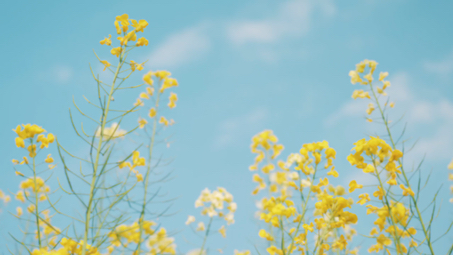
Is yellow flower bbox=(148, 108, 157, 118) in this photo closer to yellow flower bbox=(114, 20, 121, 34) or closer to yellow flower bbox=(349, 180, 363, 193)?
yellow flower bbox=(114, 20, 121, 34)

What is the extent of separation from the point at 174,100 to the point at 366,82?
2391 mm

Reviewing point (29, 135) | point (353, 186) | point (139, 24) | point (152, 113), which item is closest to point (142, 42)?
point (139, 24)

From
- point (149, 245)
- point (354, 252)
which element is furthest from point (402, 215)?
point (149, 245)

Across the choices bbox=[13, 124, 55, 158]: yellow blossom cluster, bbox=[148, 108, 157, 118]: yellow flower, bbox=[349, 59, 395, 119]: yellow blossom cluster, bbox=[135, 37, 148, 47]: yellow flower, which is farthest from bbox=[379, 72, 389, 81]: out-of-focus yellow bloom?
bbox=[13, 124, 55, 158]: yellow blossom cluster

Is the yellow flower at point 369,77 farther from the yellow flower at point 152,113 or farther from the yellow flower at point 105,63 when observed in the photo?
the yellow flower at point 105,63

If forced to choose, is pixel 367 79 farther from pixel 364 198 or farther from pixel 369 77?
pixel 364 198

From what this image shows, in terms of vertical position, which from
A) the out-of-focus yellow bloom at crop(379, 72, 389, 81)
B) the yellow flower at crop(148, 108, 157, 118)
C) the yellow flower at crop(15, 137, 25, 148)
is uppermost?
the out-of-focus yellow bloom at crop(379, 72, 389, 81)

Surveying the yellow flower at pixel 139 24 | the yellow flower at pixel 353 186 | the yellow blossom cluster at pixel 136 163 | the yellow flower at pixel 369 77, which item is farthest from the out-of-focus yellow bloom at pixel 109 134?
the yellow flower at pixel 369 77

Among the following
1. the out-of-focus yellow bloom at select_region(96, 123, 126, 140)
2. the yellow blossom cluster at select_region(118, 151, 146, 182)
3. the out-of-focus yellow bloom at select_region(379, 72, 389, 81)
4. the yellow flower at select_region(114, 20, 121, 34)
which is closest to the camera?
the out-of-focus yellow bloom at select_region(96, 123, 126, 140)

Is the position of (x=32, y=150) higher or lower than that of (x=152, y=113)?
lower

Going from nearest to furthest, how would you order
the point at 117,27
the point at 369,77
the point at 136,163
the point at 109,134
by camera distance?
the point at 117,27, the point at 136,163, the point at 109,134, the point at 369,77

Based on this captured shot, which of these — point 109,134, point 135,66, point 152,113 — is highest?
point 152,113

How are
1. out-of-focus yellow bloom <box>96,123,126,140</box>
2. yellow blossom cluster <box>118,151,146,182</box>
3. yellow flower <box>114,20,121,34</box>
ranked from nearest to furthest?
1. out-of-focus yellow bloom <box>96,123,126,140</box>
2. yellow flower <box>114,20,121,34</box>
3. yellow blossom cluster <box>118,151,146,182</box>

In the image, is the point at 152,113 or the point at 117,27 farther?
the point at 152,113
